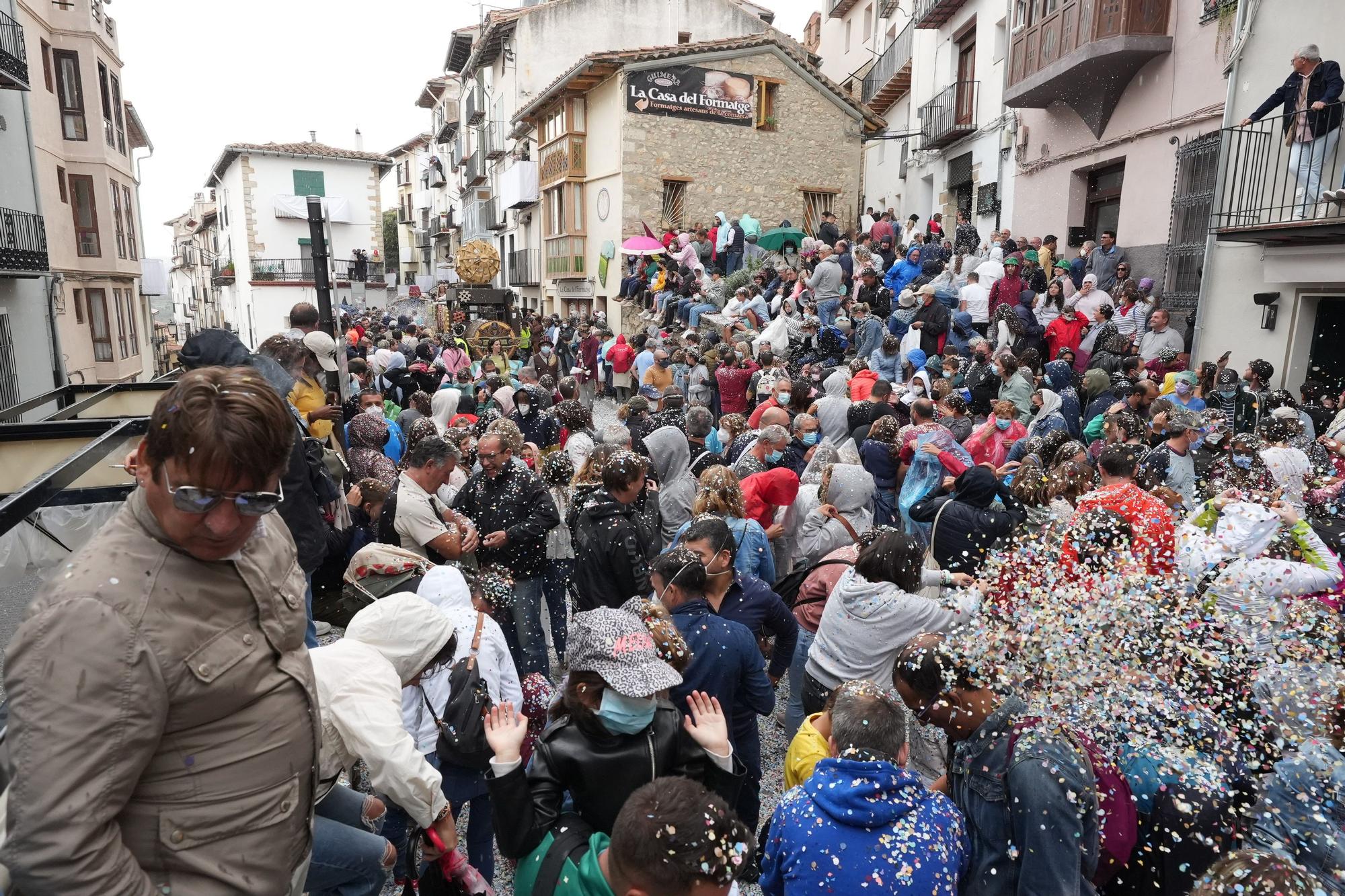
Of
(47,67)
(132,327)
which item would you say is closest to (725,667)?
(47,67)

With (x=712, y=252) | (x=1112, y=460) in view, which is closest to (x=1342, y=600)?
(x=1112, y=460)

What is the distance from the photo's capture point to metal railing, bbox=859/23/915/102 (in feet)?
72.0

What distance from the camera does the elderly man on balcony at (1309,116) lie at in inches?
303

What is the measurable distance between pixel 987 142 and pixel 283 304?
1384 inches

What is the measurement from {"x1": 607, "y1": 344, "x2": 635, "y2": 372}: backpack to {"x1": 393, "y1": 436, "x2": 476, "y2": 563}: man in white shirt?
35.5ft

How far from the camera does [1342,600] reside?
3.58 meters

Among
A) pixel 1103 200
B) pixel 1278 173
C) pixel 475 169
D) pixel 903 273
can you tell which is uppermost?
pixel 475 169

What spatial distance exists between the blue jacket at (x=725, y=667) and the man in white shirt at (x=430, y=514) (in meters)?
1.69

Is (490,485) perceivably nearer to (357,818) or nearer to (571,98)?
(357,818)

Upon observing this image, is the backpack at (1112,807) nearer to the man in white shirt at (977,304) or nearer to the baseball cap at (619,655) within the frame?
the baseball cap at (619,655)

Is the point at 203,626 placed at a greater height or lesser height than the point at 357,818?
greater

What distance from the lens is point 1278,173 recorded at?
8859 millimetres

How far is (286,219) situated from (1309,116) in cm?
4151

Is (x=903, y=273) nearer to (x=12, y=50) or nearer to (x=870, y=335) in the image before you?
(x=870, y=335)
